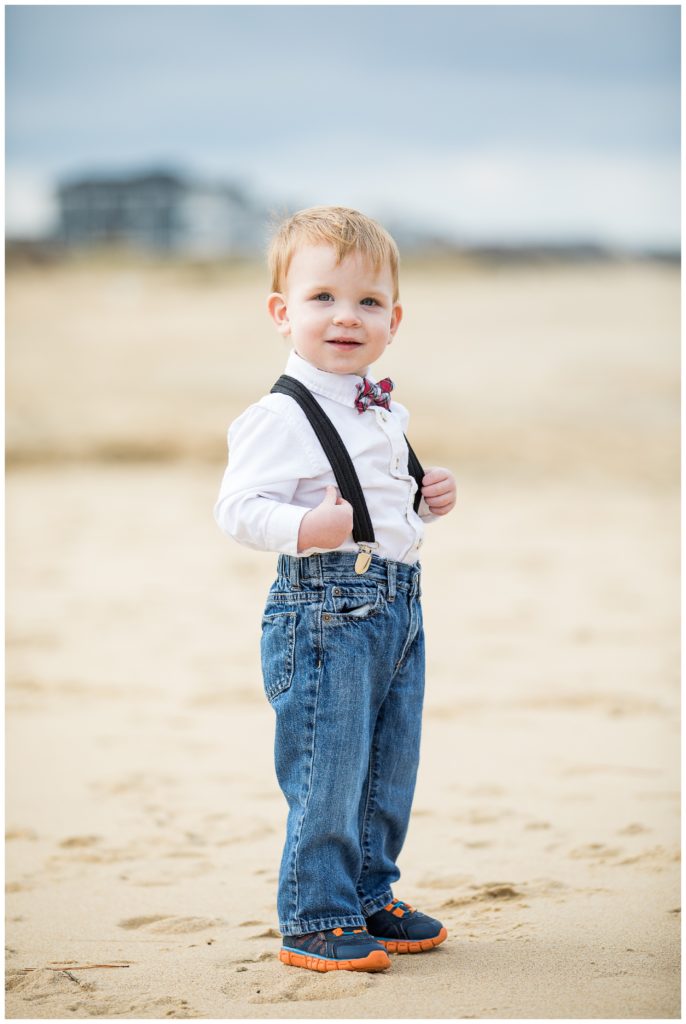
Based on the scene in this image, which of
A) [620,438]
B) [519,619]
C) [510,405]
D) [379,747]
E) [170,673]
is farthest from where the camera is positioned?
[510,405]

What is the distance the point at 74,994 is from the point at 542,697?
11.2 feet

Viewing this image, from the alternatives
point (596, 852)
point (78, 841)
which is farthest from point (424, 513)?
point (78, 841)

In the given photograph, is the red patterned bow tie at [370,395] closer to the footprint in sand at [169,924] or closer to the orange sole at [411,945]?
the orange sole at [411,945]

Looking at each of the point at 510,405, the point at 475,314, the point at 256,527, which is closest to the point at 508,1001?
the point at 256,527

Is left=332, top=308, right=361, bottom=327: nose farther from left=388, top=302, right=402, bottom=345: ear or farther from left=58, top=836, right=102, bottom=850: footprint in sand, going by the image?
left=58, top=836, right=102, bottom=850: footprint in sand

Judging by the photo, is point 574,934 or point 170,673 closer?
point 574,934

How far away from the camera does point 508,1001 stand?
238 cm

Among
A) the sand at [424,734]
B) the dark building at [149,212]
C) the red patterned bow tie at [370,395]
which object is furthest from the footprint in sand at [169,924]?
the dark building at [149,212]

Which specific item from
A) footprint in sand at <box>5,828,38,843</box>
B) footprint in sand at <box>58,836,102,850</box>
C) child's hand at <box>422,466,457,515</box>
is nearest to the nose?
child's hand at <box>422,466,457,515</box>

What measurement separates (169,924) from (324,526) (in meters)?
1.24

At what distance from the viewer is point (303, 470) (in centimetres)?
252

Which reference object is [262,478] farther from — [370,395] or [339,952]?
[339,952]

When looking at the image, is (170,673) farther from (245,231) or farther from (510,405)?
(245,231)

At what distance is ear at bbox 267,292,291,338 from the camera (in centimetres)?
271
